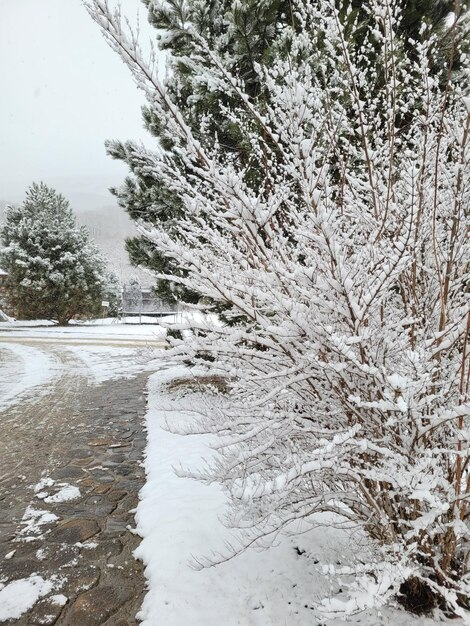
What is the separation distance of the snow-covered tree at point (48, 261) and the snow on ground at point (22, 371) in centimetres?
1057

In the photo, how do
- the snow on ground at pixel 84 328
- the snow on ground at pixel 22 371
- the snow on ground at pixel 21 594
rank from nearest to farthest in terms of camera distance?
1. the snow on ground at pixel 21 594
2. the snow on ground at pixel 22 371
3. the snow on ground at pixel 84 328

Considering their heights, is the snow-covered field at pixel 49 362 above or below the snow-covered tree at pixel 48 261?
below

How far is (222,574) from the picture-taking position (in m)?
2.47

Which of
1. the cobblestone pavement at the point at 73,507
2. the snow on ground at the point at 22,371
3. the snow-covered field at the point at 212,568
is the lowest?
the cobblestone pavement at the point at 73,507

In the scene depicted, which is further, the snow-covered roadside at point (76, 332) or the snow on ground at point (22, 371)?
the snow-covered roadside at point (76, 332)

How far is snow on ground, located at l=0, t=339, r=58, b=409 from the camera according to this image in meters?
7.80

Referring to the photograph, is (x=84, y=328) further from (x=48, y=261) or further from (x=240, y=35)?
(x=240, y=35)

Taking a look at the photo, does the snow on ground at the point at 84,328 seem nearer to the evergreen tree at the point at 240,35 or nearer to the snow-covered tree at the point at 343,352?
the evergreen tree at the point at 240,35

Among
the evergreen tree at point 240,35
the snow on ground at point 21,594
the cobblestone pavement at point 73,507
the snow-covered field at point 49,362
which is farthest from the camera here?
the snow-covered field at point 49,362

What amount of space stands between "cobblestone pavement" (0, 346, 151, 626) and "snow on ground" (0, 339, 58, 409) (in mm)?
1185

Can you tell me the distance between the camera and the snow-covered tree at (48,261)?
77.6ft

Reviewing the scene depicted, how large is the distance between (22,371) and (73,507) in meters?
7.61

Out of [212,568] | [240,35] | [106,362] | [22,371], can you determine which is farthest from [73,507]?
[106,362]

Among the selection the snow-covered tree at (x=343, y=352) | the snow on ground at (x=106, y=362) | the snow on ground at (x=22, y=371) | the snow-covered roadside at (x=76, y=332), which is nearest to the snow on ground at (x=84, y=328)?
the snow-covered roadside at (x=76, y=332)
